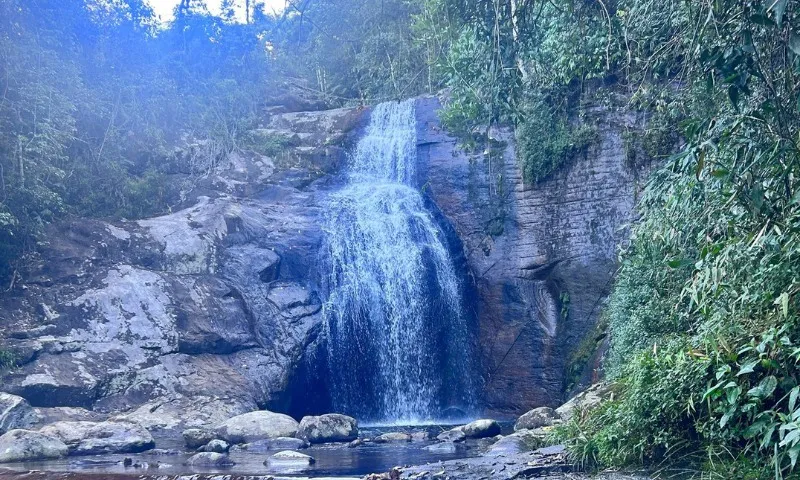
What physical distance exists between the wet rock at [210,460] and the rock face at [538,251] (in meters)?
7.78

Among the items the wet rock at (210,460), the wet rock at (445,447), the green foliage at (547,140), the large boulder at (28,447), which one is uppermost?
the green foliage at (547,140)

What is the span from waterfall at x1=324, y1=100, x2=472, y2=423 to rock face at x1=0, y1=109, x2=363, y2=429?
2.11ft

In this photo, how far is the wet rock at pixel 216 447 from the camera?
1180 cm

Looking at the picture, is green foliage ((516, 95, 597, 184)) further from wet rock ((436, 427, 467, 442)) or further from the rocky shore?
wet rock ((436, 427, 467, 442))

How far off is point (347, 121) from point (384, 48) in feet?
12.4

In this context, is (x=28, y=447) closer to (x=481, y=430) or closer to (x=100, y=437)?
(x=100, y=437)

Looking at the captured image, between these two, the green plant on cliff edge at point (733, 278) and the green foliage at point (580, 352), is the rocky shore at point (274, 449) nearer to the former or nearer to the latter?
the green plant on cliff edge at point (733, 278)

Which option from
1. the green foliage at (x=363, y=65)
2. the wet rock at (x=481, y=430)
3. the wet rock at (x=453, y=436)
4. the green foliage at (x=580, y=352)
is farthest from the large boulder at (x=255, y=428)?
the green foliage at (x=363, y=65)

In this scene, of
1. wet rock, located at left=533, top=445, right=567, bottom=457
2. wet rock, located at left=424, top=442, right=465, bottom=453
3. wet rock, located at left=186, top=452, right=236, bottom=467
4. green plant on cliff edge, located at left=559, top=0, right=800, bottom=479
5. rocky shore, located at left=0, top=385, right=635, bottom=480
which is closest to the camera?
green plant on cliff edge, located at left=559, top=0, right=800, bottom=479

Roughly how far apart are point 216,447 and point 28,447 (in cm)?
259

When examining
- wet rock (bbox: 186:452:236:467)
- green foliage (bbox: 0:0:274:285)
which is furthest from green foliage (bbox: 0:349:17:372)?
wet rock (bbox: 186:452:236:467)

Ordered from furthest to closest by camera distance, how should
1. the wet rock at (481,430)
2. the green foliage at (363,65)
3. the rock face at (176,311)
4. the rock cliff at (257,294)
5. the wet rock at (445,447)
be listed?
the green foliage at (363,65) → the rock cliff at (257,294) → the rock face at (176,311) → the wet rock at (481,430) → the wet rock at (445,447)

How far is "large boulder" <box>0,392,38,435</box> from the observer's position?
40.6 ft

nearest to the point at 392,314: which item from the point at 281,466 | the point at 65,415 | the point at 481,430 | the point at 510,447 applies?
the point at 481,430
